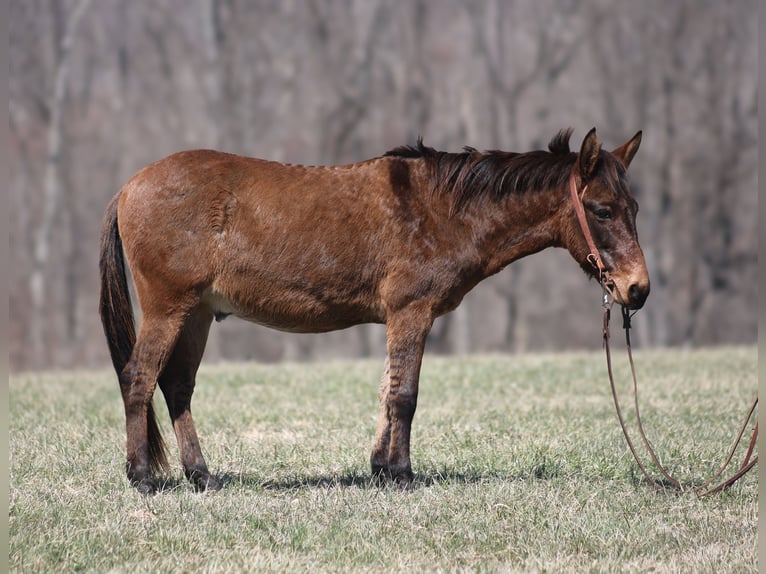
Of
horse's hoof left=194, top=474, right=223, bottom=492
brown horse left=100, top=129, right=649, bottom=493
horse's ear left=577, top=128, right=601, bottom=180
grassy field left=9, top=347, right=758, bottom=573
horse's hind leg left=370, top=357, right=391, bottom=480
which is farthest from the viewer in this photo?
horse's hind leg left=370, top=357, right=391, bottom=480

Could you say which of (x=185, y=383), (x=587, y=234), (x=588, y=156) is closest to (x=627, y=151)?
(x=588, y=156)

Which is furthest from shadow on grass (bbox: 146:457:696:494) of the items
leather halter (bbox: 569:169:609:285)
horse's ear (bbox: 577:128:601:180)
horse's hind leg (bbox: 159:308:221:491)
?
horse's ear (bbox: 577:128:601:180)

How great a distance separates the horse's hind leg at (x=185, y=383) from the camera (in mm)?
6375

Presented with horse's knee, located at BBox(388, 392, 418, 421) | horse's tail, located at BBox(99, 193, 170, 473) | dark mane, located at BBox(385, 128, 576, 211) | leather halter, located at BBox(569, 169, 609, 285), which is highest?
dark mane, located at BBox(385, 128, 576, 211)

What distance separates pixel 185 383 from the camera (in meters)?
6.47

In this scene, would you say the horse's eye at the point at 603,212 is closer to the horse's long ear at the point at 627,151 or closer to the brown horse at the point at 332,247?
the brown horse at the point at 332,247

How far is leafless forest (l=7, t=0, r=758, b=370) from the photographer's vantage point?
24.7 m

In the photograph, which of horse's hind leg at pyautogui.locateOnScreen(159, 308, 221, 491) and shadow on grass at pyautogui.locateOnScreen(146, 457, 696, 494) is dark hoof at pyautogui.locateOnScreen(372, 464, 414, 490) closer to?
shadow on grass at pyautogui.locateOnScreen(146, 457, 696, 494)

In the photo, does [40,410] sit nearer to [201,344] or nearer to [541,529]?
[201,344]

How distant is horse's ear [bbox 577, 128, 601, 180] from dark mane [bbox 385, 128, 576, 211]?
0.55 ft

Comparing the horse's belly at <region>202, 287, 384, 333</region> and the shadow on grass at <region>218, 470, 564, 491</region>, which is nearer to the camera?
the horse's belly at <region>202, 287, 384, 333</region>

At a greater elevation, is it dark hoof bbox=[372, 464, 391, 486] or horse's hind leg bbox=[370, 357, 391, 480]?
horse's hind leg bbox=[370, 357, 391, 480]

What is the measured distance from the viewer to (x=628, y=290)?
19.9 feet

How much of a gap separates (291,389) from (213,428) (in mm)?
2168
